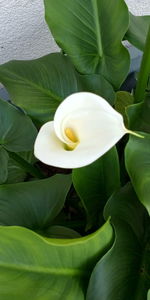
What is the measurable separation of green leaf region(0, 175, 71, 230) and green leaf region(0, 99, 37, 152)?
2.9 inches

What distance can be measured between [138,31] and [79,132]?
41 centimetres

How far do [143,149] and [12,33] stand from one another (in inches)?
18.0

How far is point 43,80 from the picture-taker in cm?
69

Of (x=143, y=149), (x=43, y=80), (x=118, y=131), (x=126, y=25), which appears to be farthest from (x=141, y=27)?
(x=118, y=131)

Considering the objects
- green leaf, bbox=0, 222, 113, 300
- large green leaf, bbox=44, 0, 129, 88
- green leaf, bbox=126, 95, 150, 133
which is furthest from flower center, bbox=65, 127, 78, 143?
large green leaf, bbox=44, 0, 129, 88

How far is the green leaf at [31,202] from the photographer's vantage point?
551 mm

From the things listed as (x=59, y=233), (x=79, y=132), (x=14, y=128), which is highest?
(x=79, y=132)

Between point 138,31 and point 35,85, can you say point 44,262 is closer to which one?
point 35,85

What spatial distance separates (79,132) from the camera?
390 mm

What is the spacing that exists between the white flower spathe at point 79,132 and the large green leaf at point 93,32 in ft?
1.01

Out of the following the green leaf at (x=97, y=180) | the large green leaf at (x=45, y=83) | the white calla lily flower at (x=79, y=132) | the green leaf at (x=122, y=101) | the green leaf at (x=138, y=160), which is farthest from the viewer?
the green leaf at (x=122, y=101)

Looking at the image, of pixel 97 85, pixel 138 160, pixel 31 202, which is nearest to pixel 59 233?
pixel 31 202

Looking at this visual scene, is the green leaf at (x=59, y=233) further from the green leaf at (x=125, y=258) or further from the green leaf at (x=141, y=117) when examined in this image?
the green leaf at (x=141, y=117)

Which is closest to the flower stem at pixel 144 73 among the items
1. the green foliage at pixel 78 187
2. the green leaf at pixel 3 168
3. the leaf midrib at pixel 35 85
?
the green foliage at pixel 78 187
